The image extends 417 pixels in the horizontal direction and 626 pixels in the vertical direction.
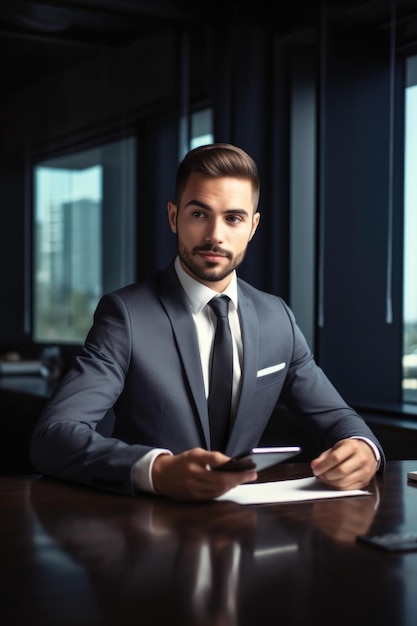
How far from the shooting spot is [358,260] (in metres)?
3.81

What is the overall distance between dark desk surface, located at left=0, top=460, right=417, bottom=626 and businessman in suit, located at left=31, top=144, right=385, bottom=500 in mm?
355

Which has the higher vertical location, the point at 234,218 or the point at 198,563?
the point at 234,218

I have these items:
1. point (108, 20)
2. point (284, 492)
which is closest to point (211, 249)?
point (284, 492)

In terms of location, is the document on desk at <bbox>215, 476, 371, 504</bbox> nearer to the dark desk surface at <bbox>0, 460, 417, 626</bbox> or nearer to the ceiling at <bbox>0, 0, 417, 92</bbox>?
the dark desk surface at <bbox>0, 460, 417, 626</bbox>

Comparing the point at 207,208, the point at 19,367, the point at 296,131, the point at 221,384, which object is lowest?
the point at 19,367

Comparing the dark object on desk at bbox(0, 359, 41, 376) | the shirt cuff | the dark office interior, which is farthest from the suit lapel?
the dark object on desk at bbox(0, 359, 41, 376)

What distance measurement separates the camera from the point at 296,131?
4.03 m

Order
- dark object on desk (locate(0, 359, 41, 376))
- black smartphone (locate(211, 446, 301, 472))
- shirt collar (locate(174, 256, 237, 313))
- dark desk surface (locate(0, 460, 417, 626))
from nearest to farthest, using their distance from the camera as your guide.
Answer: dark desk surface (locate(0, 460, 417, 626)), black smartphone (locate(211, 446, 301, 472)), shirt collar (locate(174, 256, 237, 313)), dark object on desk (locate(0, 359, 41, 376))

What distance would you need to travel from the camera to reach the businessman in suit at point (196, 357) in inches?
85.0

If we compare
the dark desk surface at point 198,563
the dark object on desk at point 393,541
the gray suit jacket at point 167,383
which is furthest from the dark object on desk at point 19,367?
the dark object on desk at point 393,541

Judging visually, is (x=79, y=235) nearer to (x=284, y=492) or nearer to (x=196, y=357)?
(x=196, y=357)

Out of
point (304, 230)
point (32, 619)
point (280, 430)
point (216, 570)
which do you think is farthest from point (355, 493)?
point (304, 230)

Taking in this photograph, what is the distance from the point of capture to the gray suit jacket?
6.90 ft

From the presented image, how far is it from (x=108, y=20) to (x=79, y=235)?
57.2 inches
